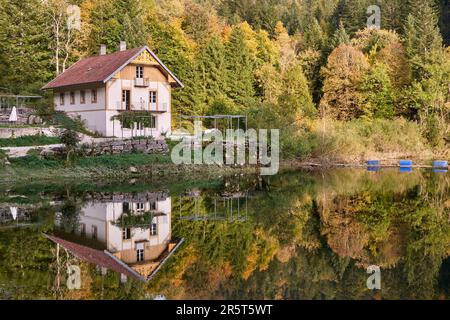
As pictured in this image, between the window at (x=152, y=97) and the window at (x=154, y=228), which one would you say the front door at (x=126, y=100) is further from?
the window at (x=154, y=228)

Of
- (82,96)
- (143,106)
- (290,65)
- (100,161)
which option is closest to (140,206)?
(100,161)

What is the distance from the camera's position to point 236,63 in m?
58.0

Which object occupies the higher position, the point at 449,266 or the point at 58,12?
the point at 58,12

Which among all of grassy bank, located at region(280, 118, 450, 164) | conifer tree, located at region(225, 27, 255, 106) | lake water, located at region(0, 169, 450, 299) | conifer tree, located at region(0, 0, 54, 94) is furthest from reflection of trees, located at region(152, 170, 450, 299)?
conifer tree, located at region(225, 27, 255, 106)

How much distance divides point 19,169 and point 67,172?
2294 mm

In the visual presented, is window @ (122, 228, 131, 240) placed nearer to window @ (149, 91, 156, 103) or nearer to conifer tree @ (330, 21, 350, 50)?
window @ (149, 91, 156, 103)

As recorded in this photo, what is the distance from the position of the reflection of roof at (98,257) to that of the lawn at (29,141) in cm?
1891

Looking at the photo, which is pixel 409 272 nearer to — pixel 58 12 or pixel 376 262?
pixel 376 262

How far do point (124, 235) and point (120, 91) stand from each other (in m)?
25.5

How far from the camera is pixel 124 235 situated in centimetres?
1551

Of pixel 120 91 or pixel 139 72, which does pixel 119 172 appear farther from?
pixel 139 72

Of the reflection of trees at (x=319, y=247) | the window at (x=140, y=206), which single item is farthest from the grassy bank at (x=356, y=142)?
the window at (x=140, y=206)
